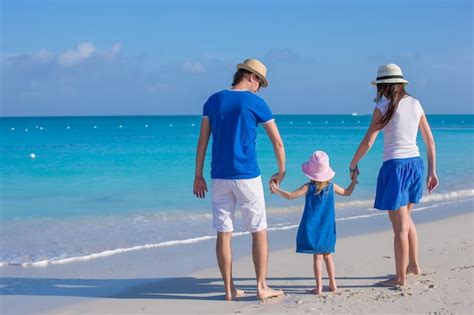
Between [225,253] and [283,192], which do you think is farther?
[225,253]

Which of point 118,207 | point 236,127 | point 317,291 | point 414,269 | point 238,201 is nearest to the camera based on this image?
point 236,127

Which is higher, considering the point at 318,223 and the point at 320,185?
the point at 320,185

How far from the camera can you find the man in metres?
4.73

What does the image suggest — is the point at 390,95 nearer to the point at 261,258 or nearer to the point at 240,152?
the point at 240,152

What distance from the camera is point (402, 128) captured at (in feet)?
16.4

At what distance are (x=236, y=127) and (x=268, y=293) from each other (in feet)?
4.31

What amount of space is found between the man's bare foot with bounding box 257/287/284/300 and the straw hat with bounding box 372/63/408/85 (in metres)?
1.82

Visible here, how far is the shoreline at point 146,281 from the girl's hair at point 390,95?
144 centimetres

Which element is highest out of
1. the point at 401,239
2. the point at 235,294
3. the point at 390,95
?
the point at 390,95

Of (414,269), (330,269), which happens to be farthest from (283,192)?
(414,269)

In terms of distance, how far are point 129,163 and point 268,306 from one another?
686 inches

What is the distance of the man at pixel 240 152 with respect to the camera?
4.73 m

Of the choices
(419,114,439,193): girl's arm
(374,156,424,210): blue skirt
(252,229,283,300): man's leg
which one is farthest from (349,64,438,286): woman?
(252,229,283,300): man's leg

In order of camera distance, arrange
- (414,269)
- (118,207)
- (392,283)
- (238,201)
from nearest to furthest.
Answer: (238,201) → (392,283) → (414,269) → (118,207)
